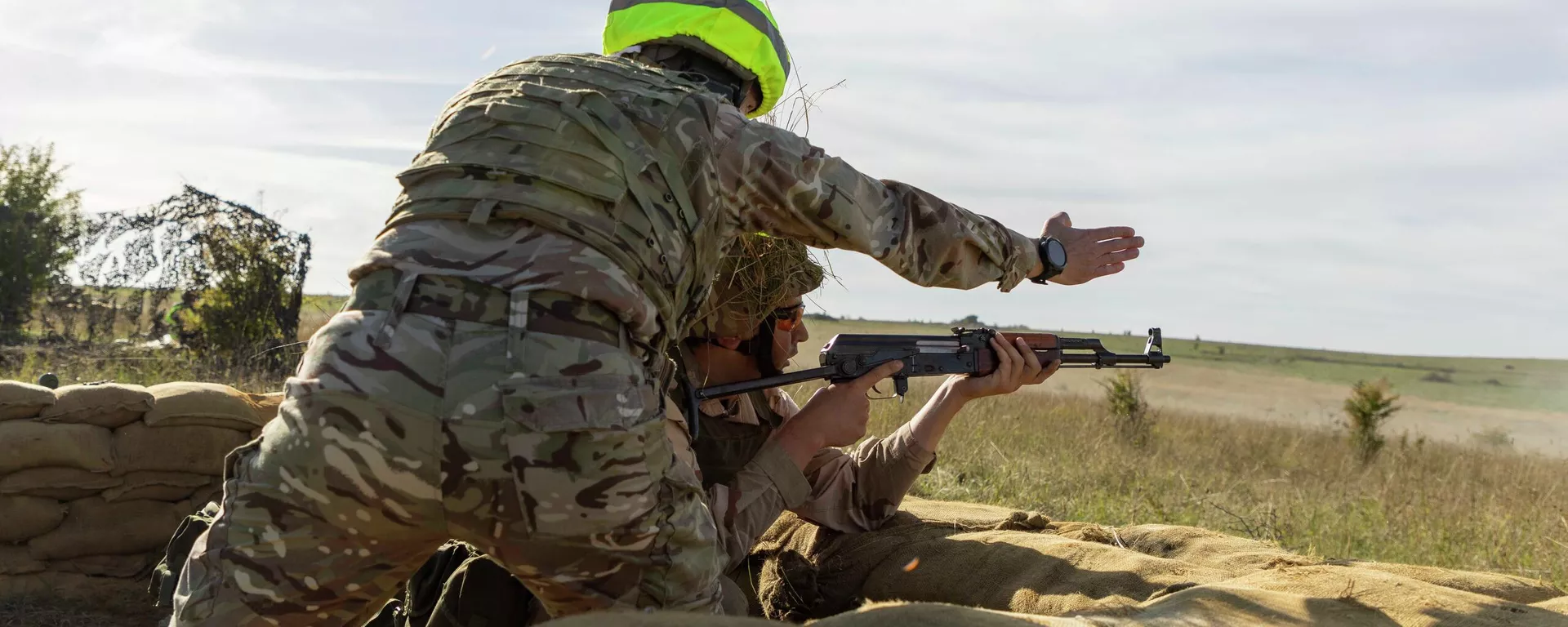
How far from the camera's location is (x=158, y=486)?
518cm

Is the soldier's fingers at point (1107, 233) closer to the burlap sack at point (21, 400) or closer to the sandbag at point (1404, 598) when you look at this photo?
the sandbag at point (1404, 598)

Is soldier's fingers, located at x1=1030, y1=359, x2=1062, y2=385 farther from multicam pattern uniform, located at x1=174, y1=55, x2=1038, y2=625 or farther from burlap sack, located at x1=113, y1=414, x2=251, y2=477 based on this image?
burlap sack, located at x1=113, y1=414, x2=251, y2=477

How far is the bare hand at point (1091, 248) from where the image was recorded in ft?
11.3

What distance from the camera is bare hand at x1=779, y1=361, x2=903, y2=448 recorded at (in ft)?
12.8

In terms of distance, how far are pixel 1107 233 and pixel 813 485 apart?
1.59 metres

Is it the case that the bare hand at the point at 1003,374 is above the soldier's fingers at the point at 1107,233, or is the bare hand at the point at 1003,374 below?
below

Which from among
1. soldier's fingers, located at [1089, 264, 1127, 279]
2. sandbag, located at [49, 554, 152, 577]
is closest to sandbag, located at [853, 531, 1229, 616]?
soldier's fingers, located at [1089, 264, 1127, 279]

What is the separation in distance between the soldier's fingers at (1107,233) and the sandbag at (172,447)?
3836 millimetres

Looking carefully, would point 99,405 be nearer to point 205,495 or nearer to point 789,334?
point 205,495

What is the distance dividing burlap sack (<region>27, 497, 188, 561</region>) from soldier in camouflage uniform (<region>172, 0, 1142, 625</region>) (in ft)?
10.7

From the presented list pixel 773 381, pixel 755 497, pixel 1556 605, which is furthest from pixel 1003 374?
pixel 1556 605

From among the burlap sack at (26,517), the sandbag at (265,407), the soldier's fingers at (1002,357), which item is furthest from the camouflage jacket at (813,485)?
the burlap sack at (26,517)

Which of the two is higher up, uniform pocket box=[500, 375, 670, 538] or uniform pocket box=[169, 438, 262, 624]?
uniform pocket box=[500, 375, 670, 538]

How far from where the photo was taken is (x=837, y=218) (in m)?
2.76
